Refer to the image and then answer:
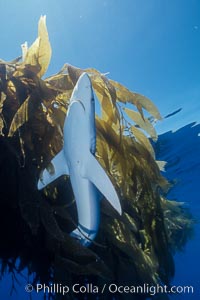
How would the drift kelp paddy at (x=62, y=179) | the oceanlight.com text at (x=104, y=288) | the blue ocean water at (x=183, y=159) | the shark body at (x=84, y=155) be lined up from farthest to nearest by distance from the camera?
the blue ocean water at (x=183, y=159) < the oceanlight.com text at (x=104, y=288) < the drift kelp paddy at (x=62, y=179) < the shark body at (x=84, y=155)

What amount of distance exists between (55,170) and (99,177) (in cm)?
68

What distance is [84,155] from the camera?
2646 mm

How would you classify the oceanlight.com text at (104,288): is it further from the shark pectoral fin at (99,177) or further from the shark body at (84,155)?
the shark pectoral fin at (99,177)

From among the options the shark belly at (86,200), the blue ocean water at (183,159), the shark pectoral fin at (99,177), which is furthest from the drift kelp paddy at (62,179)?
the blue ocean water at (183,159)

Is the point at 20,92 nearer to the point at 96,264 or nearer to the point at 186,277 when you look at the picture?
the point at 96,264

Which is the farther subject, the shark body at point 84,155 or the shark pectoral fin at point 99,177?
the shark body at point 84,155

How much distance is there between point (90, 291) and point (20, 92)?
3648 mm

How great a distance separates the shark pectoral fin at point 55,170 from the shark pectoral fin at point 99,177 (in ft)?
1.32

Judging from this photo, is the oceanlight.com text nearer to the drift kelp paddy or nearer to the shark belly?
the drift kelp paddy

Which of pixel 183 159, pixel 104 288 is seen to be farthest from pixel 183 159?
pixel 104 288

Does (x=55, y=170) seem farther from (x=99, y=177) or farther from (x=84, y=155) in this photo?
(x=99, y=177)

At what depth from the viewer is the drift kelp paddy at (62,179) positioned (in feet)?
11.0

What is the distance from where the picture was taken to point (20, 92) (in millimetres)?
3332

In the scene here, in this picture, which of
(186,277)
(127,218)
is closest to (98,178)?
(127,218)
